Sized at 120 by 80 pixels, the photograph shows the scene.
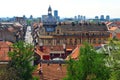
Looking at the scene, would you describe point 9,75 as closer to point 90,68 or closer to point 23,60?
point 90,68

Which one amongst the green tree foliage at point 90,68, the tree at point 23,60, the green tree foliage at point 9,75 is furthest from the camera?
the tree at point 23,60

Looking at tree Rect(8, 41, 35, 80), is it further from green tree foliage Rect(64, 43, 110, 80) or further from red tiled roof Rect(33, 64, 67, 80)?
red tiled roof Rect(33, 64, 67, 80)

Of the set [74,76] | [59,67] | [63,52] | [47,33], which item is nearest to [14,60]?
[74,76]

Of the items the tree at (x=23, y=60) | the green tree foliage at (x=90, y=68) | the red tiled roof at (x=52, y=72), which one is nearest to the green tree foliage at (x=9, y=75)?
the tree at (x=23, y=60)

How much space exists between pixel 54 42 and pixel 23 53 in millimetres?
52291

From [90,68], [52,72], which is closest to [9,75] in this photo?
[90,68]

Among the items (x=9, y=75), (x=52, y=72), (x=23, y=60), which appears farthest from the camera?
(x=52, y=72)

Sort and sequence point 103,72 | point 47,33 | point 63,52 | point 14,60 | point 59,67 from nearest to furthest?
point 103,72 < point 14,60 < point 59,67 < point 63,52 < point 47,33

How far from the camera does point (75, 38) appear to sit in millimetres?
88312

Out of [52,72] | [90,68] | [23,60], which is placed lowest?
[52,72]

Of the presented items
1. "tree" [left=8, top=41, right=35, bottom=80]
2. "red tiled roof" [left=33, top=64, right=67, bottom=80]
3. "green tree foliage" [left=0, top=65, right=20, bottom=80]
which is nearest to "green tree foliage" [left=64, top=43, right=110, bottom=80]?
"green tree foliage" [left=0, top=65, right=20, bottom=80]

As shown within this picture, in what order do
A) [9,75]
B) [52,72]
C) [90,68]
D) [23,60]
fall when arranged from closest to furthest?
[9,75]
[90,68]
[23,60]
[52,72]

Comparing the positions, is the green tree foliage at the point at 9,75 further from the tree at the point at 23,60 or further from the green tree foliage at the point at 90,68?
the green tree foliage at the point at 90,68

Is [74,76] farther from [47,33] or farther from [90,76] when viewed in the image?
[47,33]
